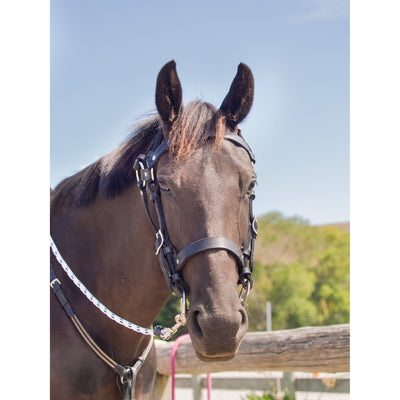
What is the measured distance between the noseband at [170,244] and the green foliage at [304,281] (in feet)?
62.7

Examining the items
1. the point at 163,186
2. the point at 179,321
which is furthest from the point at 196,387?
the point at 163,186

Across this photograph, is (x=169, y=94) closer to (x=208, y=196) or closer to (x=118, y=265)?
(x=208, y=196)

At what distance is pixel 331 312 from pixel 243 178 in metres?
22.8

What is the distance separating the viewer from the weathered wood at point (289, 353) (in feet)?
12.2

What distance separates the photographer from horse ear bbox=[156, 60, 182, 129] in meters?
2.22

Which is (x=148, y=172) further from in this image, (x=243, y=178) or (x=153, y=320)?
(x=153, y=320)

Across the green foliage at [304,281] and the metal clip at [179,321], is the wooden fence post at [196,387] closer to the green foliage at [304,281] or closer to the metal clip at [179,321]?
the metal clip at [179,321]

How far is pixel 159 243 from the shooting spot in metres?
2.10

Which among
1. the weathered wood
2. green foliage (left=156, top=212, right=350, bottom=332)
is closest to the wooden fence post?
the weathered wood

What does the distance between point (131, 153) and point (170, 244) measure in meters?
0.68

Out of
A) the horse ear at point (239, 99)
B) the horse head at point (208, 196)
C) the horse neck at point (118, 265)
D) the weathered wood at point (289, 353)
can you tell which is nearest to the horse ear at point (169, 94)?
the horse head at point (208, 196)

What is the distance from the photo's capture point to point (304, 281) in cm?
2441

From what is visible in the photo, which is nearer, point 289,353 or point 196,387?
point 289,353

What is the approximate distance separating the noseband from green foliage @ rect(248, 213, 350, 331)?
1912cm
